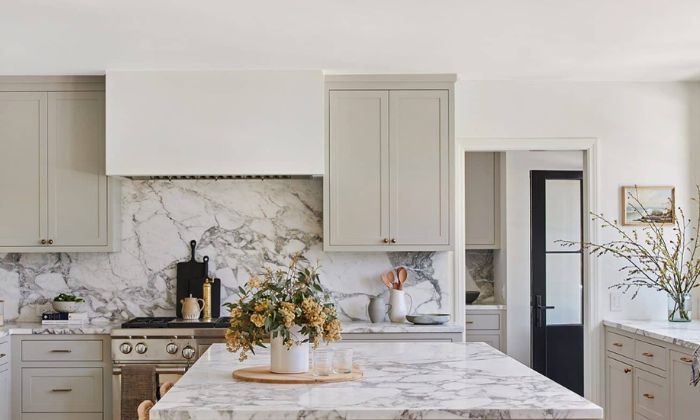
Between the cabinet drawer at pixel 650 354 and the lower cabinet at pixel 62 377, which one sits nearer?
the cabinet drawer at pixel 650 354

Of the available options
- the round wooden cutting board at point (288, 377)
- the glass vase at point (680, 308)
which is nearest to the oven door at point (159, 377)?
the round wooden cutting board at point (288, 377)

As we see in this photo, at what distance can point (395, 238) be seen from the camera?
551cm

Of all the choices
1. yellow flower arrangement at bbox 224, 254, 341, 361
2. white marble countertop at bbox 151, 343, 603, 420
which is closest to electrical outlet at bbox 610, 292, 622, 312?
white marble countertop at bbox 151, 343, 603, 420

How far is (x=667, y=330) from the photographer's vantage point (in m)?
5.05

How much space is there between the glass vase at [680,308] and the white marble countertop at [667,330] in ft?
0.16

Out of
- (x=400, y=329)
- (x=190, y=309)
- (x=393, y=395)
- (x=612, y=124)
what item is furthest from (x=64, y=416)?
(x=612, y=124)

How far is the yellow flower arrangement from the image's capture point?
314cm

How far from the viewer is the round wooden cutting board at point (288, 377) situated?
3107 mm

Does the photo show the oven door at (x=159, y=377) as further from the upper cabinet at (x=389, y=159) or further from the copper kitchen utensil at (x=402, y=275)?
the copper kitchen utensil at (x=402, y=275)

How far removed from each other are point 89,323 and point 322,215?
1690mm

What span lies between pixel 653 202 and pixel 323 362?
344 centimetres

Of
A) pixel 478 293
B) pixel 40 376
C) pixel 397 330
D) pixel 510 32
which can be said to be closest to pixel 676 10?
pixel 510 32

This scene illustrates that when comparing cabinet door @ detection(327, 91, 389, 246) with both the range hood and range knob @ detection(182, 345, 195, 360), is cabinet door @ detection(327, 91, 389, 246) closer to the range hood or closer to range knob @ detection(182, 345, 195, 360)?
the range hood

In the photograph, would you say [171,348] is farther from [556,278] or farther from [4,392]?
[556,278]
